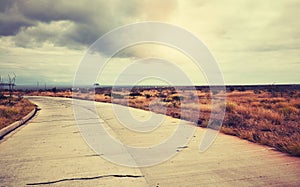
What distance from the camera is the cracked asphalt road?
4.19m

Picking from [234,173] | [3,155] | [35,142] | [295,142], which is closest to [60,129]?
[35,142]

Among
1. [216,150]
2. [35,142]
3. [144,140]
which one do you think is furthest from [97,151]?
[216,150]

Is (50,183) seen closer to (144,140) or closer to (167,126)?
(144,140)

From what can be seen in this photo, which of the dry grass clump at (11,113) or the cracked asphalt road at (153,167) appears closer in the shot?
the cracked asphalt road at (153,167)

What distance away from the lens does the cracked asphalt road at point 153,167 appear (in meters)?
4.19

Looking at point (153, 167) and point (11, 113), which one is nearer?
point (153, 167)

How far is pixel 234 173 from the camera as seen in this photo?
4.54 meters

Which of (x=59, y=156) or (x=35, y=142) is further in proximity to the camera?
(x=35, y=142)

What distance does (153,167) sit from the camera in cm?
500

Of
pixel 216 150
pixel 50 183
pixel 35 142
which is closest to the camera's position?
pixel 50 183

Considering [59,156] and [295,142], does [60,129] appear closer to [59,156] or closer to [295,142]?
[59,156]

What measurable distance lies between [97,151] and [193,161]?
98.2 inches

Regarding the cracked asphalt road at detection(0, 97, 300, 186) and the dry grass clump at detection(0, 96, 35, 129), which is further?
the dry grass clump at detection(0, 96, 35, 129)

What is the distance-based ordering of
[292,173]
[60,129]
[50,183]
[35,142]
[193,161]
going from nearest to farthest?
[50,183], [292,173], [193,161], [35,142], [60,129]
